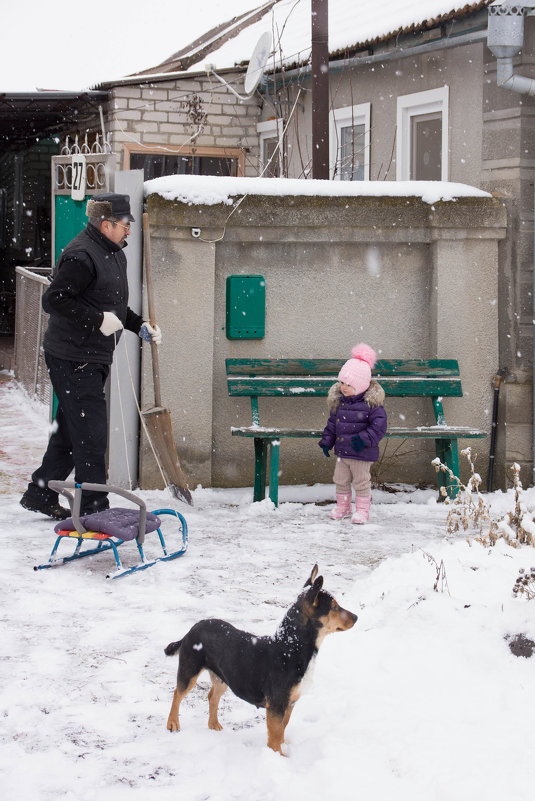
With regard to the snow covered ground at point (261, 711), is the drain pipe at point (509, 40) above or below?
above

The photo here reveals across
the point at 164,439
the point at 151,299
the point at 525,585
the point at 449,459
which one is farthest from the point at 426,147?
the point at 525,585

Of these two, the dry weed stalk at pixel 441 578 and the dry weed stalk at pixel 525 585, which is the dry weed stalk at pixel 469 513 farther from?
the dry weed stalk at pixel 525 585

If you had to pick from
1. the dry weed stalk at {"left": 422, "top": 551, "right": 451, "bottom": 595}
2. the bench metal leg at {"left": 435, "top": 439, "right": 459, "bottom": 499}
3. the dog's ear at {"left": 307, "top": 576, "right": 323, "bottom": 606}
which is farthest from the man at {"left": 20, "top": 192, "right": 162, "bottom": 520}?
the dog's ear at {"left": 307, "top": 576, "right": 323, "bottom": 606}

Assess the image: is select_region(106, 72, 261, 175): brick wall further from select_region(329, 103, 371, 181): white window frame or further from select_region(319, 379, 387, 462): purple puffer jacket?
select_region(319, 379, 387, 462): purple puffer jacket

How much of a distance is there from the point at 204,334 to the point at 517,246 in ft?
7.88

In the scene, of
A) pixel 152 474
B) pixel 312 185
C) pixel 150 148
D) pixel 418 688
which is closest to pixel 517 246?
pixel 312 185

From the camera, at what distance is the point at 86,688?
3.73m

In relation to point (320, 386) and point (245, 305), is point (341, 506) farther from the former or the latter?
point (245, 305)

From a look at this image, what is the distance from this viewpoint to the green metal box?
24.0 ft

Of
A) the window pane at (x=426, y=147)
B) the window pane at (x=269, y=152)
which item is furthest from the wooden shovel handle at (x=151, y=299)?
the window pane at (x=269, y=152)

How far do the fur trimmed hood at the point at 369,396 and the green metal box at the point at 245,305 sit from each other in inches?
38.1

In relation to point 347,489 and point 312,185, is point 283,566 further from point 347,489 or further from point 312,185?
point 312,185

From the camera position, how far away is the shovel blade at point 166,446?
6.23m

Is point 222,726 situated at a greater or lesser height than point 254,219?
lesser
